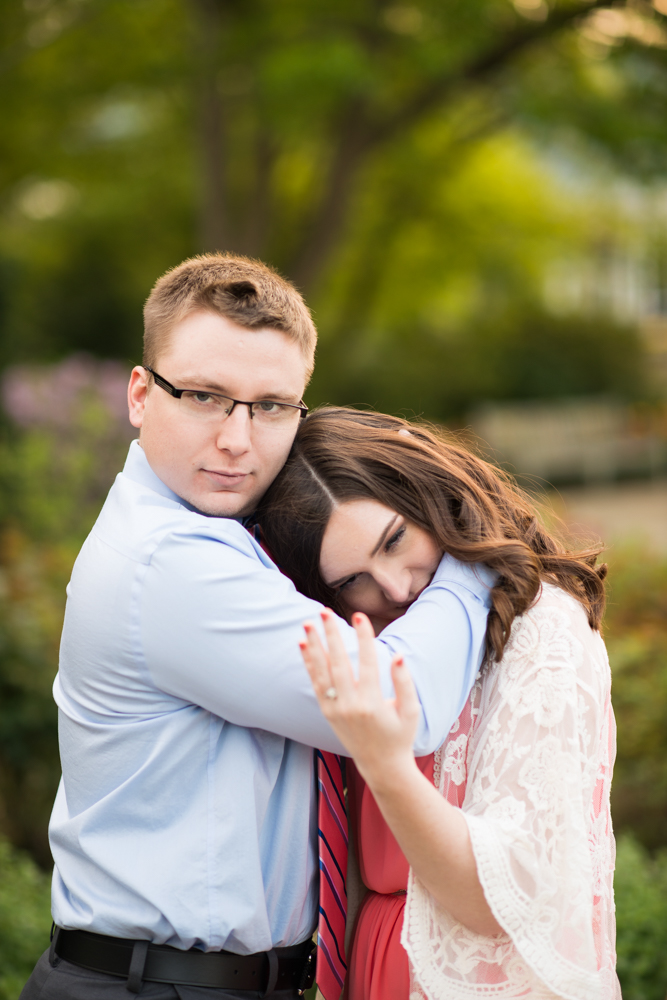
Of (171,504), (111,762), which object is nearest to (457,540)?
(171,504)

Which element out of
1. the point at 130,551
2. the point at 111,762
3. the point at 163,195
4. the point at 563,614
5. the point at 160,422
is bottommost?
the point at 111,762

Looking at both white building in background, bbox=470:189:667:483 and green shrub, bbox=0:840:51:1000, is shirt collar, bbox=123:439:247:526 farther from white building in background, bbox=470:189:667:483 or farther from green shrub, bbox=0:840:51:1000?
white building in background, bbox=470:189:667:483

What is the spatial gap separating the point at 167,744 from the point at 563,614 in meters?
0.87

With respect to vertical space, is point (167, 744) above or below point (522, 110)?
below

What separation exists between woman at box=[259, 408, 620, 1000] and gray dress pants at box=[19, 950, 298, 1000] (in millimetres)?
379

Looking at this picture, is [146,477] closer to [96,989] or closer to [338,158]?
[96,989]

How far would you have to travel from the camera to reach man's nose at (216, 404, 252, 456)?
2014 millimetres

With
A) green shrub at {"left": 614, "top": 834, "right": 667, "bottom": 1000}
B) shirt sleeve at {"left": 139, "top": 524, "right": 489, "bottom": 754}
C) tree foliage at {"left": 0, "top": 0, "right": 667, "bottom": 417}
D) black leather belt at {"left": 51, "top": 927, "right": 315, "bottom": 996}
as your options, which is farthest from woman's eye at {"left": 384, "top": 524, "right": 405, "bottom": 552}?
tree foliage at {"left": 0, "top": 0, "right": 667, "bottom": 417}

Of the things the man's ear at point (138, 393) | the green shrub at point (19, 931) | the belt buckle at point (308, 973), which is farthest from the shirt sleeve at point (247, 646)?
the green shrub at point (19, 931)

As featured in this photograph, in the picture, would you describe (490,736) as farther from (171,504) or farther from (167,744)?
(171,504)

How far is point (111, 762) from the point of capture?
1.93m

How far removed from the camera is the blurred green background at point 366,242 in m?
4.66

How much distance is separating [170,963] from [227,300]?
1.33 meters

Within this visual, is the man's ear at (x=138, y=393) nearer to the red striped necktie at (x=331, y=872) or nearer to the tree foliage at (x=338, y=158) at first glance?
the red striped necktie at (x=331, y=872)
